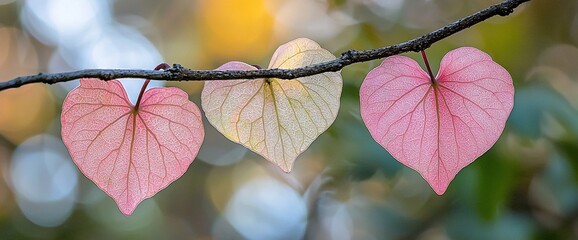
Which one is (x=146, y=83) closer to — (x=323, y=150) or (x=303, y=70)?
(x=303, y=70)

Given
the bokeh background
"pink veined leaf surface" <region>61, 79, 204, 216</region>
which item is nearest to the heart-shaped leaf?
"pink veined leaf surface" <region>61, 79, 204, 216</region>

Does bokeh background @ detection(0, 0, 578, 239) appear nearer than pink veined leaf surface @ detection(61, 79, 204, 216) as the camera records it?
No

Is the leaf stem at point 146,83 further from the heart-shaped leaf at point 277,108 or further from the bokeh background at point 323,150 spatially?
the bokeh background at point 323,150

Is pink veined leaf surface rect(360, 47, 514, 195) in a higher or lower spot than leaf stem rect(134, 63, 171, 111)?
lower

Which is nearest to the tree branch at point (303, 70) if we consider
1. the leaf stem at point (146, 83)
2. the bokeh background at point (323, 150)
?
the leaf stem at point (146, 83)

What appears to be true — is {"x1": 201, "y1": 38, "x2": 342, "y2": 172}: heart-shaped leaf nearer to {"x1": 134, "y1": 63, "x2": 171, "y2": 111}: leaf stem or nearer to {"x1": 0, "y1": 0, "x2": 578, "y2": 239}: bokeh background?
{"x1": 134, "y1": 63, "x2": 171, "y2": 111}: leaf stem

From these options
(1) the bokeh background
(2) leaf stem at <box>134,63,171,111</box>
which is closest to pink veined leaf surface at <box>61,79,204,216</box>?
(2) leaf stem at <box>134,63,171,111</box>

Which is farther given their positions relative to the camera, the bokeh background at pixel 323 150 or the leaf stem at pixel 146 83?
the bokeh background at pixel 323 150

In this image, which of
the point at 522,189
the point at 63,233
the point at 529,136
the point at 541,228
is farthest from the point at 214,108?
the point at 63,233
